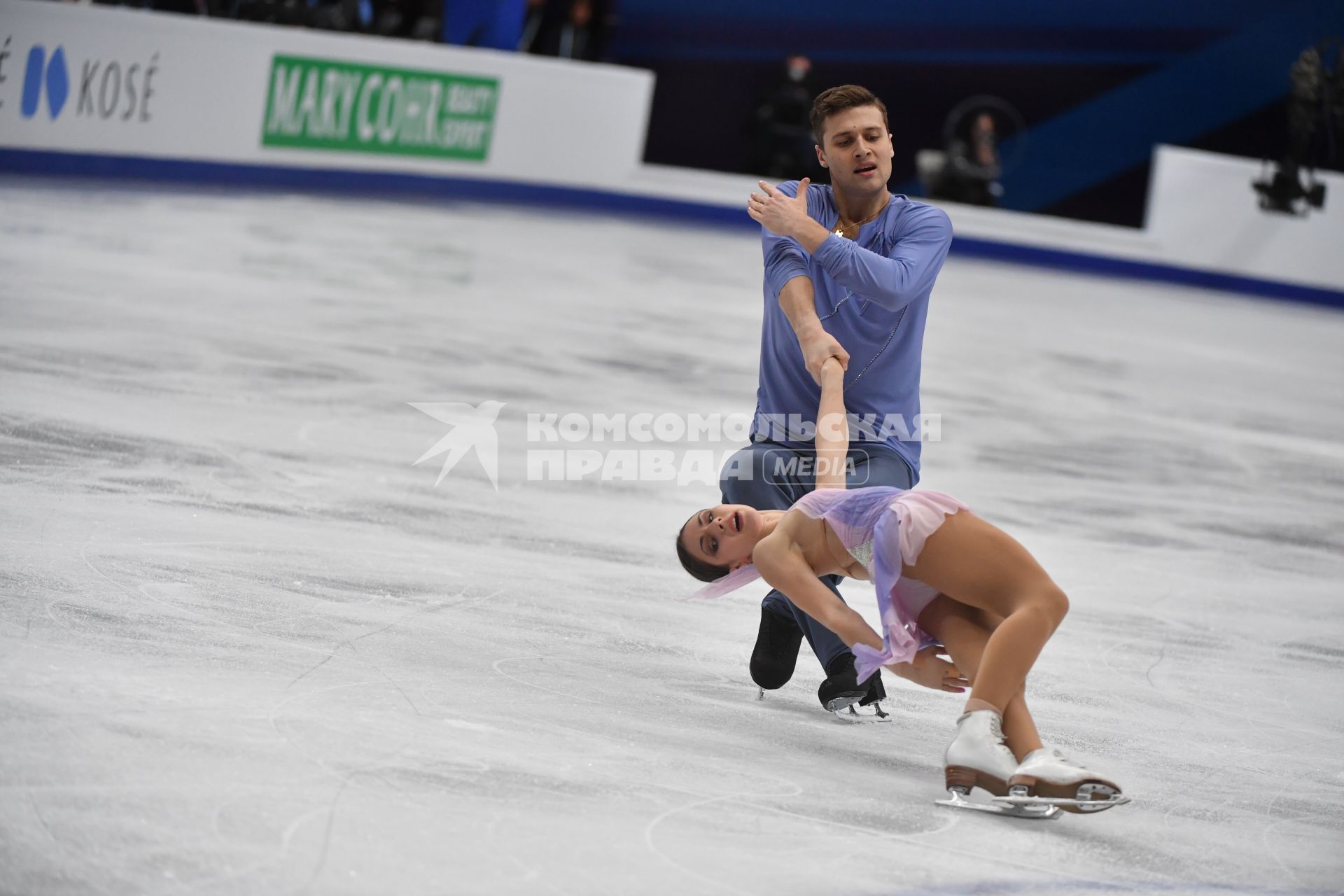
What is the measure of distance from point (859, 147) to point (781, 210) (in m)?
0.22

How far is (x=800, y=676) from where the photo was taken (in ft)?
13.0

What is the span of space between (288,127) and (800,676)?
10678 millimetres

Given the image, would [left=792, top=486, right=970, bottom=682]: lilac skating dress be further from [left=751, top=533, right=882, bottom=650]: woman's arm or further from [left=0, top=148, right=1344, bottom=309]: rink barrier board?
[left=0, top=148, right=1344, bottom=309]: rink barrier board

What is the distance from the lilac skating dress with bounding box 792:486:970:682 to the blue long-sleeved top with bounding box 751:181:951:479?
19.1 inches

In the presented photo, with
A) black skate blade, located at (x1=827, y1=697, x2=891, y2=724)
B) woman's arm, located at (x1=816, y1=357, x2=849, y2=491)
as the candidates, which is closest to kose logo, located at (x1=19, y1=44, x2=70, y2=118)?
woman's arm, located at (x1=816, y1=357, x2=849, y2=491)

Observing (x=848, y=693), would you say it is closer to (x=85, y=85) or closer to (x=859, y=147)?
(x=859, y=147)

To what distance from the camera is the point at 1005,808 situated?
3020 millimetres

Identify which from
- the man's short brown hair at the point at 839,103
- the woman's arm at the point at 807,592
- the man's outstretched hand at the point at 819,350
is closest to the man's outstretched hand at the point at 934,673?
the woman's arm at the point at 807,592

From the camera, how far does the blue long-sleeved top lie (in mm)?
3725

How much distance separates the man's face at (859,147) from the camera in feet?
11.9

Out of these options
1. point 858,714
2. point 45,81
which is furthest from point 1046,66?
point 858,714

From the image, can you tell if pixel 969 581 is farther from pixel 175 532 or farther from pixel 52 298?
pixel 52 298

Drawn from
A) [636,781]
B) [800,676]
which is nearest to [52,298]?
[800,676]

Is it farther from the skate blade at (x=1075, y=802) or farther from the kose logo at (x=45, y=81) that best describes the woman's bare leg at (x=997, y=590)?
the kose logo at (x=45, y=81)
